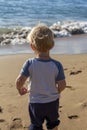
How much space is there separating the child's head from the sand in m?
1.53

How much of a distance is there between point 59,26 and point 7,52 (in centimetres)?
468

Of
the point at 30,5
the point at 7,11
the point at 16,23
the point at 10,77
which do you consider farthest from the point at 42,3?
the point at 10,77

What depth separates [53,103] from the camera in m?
4.27

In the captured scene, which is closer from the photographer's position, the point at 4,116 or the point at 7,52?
the point at 4,116

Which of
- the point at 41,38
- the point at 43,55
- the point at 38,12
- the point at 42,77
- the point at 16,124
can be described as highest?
the point at 41,38

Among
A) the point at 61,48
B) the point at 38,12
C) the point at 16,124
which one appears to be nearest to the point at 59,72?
the point at 16,124

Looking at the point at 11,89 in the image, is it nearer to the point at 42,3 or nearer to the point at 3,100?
the point at 3,100

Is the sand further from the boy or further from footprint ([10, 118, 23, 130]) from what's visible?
Result: the boy

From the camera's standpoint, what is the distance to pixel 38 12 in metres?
19.1

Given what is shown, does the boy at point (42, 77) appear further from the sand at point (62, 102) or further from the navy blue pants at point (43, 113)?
the sand at point (62, 102)

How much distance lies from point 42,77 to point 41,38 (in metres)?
0.39

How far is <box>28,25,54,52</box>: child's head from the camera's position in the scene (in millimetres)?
4031

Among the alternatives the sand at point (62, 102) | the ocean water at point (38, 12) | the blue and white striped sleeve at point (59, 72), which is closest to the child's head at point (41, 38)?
the blue and white striped sleeve at point (59, 72)

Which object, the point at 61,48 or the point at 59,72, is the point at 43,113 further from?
the point at 61,48
